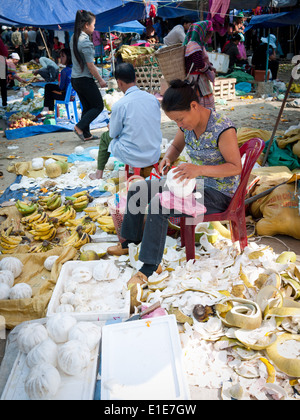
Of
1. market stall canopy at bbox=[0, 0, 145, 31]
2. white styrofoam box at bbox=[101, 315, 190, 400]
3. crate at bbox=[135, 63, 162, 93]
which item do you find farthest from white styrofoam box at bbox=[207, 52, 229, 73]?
white styrofoam box at bbox=[101, 315, 190, 400]

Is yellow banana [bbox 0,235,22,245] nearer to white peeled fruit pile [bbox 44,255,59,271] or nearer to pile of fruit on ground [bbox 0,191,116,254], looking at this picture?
pile of fruit on ground [bbox 0,191,116,254]

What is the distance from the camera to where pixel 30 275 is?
290 cm

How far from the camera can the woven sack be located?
17.5ft

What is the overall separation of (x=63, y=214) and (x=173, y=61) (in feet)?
10.6

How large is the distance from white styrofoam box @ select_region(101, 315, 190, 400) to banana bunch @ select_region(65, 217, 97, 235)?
1.54m

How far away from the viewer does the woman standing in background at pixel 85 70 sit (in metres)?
5.55

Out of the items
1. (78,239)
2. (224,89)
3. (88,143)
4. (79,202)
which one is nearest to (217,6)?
(224,89)

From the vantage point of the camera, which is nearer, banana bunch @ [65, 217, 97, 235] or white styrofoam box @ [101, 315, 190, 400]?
white styrofoam box @ [101, 315, 190, 400]

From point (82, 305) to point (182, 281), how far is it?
29.4 inches

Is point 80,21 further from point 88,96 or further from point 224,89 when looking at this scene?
point 224,89

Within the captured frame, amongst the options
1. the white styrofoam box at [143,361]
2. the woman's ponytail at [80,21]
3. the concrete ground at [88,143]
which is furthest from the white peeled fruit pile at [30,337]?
the woman's ponytail at [80,21]

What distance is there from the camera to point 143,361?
1.94 meters
